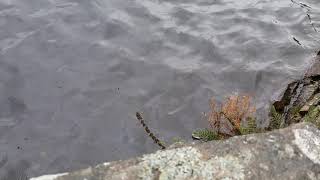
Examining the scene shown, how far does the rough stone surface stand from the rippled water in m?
3.10

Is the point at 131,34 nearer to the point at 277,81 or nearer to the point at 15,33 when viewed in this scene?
the point at 15,33

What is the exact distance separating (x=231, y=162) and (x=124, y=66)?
4795mm

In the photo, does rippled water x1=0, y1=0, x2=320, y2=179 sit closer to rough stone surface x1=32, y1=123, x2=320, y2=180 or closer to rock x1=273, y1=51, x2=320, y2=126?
rock x1=273, y1=51, x2=320, y2=126

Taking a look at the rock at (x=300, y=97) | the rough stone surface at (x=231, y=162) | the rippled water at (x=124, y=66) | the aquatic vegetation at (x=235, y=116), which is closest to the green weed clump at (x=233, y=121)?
the aquatic vegetation at (x=235, y=116)

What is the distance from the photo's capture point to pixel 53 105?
6293 mm

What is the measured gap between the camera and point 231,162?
2494 mm

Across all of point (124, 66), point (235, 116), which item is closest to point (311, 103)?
point (235, 116)

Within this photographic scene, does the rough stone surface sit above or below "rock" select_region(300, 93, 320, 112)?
above

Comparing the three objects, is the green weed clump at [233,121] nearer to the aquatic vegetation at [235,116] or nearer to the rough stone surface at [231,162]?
the aquatic vegetation at [235,116]

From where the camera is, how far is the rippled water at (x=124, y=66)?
5.85 m

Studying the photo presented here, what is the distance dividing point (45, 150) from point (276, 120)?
10.2 ft

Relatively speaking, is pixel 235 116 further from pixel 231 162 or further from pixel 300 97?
pixel 231 162

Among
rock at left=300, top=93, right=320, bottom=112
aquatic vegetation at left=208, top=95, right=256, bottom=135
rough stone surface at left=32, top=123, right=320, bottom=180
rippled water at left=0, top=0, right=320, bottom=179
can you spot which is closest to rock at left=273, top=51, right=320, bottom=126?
rock at left=300, top=93, right=320, bottom=112

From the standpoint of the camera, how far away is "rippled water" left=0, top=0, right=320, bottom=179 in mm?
5852
